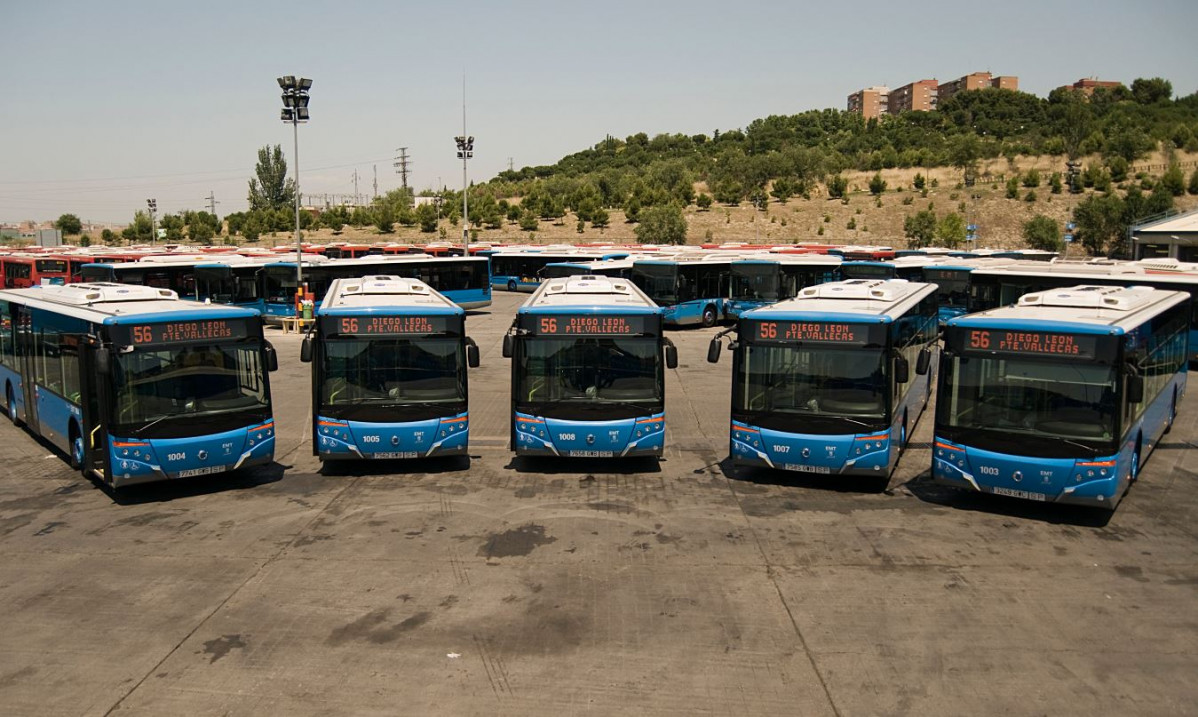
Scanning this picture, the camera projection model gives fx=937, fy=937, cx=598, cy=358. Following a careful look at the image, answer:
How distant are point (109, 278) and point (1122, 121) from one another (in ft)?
382

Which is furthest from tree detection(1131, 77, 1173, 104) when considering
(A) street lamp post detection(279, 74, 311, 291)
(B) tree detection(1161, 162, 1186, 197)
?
(A) street lamp post detection(279, 74, 311, 291)

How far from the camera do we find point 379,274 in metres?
37.5

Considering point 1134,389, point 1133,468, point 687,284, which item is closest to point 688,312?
point 687,284

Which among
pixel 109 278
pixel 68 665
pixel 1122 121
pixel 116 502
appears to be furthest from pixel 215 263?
pixel 1122 121

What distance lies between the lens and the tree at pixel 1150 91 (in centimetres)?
13450

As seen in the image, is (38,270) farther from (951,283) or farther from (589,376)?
(951,283)

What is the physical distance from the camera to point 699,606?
9.48 meters

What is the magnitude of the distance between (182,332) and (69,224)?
387 ft

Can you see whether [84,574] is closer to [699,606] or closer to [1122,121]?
[699,606]

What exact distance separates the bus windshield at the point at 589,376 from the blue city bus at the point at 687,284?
910 inches

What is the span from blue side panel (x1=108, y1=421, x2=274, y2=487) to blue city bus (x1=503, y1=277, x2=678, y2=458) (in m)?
3.97

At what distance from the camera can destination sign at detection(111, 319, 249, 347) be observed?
513 inches

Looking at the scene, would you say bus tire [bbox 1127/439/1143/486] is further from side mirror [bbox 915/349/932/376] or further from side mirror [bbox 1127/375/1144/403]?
side mirror [bbox 915/349/932/376]

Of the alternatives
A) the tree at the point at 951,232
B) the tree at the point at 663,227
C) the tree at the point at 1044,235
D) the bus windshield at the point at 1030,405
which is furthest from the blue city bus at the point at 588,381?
the tree at the point at 663,227
